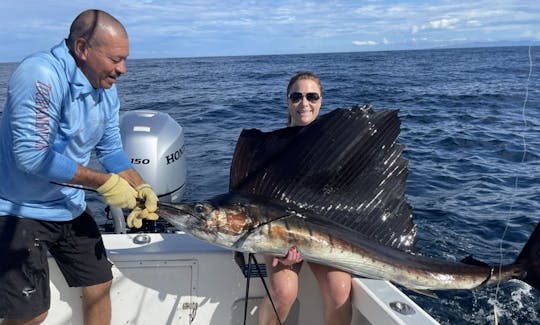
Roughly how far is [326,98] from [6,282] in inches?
463

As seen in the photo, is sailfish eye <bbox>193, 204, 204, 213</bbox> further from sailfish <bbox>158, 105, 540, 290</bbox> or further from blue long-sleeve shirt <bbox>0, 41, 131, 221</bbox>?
blue long-sleeve shirt <bbox>0, 41, 131, 221</bbox>

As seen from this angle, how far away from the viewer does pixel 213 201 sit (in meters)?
1.79

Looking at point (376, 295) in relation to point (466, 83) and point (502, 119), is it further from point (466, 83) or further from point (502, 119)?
point (466, 83)

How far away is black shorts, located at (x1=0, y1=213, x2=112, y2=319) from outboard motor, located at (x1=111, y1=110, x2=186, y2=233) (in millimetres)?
1474

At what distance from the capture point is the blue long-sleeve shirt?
4.88ft

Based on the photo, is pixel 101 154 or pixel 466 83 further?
pixel 466 83

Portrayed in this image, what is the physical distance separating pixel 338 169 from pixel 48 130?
3.66ft

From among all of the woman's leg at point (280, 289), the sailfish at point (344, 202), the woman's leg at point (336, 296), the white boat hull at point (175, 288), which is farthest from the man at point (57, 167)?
the woman's leg at point (336, 296)

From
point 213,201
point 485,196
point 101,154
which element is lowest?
point 485,196

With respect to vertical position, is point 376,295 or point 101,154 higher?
point 101,154

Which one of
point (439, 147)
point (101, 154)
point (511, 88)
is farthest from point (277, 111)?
point (101, 154)

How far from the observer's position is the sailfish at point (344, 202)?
71.9 inches

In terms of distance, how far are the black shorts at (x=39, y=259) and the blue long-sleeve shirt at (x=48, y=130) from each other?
0.19 ft

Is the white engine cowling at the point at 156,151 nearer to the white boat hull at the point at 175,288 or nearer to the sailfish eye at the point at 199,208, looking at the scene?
the white boat hull at the point at 175,288
